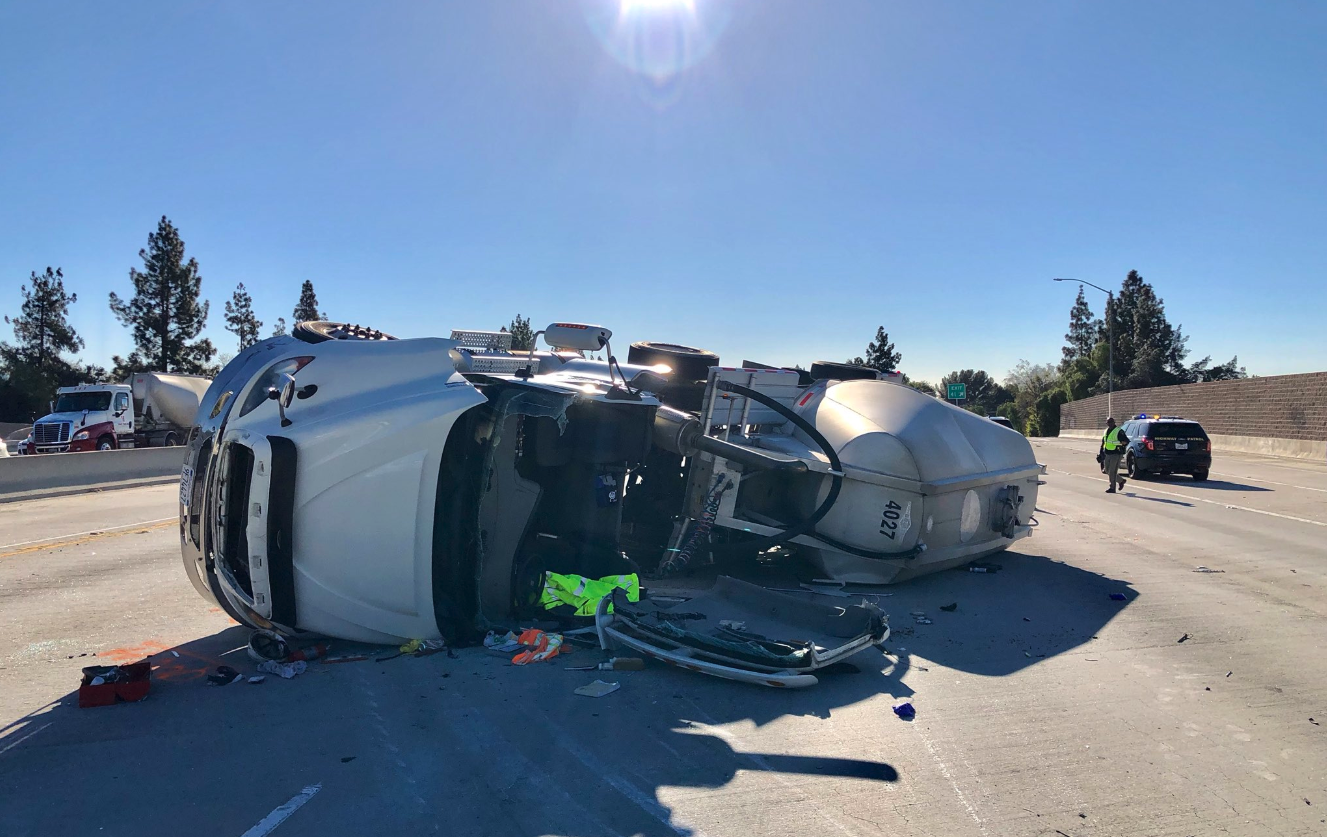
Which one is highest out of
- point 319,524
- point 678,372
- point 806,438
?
point 678,372

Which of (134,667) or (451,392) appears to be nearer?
(134,667)

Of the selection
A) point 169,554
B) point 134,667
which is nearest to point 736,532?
point 134,667

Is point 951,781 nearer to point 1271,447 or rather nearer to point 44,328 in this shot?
point 1271,447

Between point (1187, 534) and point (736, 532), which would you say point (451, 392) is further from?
point (1187, 534)

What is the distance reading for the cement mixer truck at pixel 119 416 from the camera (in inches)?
1035

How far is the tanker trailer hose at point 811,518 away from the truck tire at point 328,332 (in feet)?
9.59

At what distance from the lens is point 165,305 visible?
173 feet

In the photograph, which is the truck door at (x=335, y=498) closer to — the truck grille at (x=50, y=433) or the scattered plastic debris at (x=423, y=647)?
the scattered plastic debris at (x=423, y=647)

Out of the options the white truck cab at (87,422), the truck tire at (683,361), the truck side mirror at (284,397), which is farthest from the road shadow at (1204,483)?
the white truck cab at (87,422)

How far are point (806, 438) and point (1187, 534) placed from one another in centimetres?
674

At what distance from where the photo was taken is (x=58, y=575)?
8180 millimetres

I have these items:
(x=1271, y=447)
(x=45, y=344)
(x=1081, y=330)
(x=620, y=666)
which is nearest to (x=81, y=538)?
(x=620, y=666)

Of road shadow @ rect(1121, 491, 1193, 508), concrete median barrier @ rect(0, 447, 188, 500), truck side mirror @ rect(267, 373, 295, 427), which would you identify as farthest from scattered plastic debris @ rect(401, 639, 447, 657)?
road shadow @ rect(1121, 491, 1193, 508)

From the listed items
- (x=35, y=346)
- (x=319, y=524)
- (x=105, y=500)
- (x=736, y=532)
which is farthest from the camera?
(x=35, y=346)
